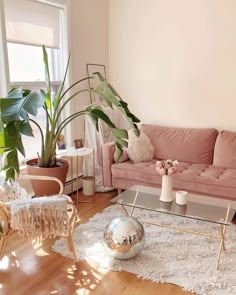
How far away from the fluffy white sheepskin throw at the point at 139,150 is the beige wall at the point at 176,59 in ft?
2.17

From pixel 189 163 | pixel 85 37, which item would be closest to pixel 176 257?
pixel 189 163

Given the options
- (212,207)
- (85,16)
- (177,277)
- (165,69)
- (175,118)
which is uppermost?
(85,16)

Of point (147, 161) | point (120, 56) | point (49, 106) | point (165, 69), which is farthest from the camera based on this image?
point (120, 56)

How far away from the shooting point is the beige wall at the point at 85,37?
145 inches

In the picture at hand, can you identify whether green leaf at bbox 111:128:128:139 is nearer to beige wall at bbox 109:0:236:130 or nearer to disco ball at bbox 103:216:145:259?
disco ball at bbox 103:216:145:259

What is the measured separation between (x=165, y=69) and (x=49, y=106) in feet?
5.97

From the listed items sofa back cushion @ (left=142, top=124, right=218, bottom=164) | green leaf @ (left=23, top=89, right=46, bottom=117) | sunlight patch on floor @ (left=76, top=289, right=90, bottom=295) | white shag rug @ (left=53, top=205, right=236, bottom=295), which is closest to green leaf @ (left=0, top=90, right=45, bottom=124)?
green leaf @ (left=23, top=89, right=46, bottom=117)

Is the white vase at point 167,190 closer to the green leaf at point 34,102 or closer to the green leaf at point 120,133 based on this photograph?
the green leaf at point 120,133

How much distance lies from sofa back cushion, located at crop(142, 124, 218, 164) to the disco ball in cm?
156

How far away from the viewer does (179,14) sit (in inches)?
149

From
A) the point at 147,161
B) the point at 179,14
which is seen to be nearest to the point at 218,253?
the point at 147,161

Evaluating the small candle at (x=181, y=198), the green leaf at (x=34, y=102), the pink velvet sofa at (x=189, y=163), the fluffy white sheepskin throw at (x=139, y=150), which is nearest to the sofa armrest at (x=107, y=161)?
the pink velvet sofa at (x=189, y=163)

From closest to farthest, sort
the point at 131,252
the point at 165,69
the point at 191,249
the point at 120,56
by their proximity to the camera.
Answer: the point at 131,252 < the point at 191,249 < the point at 165,69 < the point at 120,56

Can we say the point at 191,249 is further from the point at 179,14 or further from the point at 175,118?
the point at 179,14
